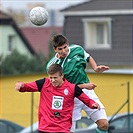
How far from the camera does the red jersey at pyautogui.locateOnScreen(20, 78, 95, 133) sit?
34.8 feet

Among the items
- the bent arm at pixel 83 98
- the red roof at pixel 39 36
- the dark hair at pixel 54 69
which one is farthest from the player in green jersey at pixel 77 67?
the red roof at pixel 39 36

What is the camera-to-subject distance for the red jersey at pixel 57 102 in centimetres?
1059

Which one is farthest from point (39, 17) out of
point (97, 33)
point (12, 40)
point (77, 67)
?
point (12, 40)

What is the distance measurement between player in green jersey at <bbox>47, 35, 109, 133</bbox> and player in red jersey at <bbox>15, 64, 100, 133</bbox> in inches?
10.7

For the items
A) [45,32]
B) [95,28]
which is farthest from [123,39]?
[45,32]

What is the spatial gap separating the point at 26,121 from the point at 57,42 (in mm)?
7067

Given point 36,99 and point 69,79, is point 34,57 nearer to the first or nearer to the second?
point 36,99

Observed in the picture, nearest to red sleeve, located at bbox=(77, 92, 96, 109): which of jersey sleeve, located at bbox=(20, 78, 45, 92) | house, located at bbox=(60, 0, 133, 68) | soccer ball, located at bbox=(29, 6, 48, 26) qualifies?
jersey sleeve, located at bbox=(20, 78, 45, 92)

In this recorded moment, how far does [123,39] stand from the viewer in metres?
44.9

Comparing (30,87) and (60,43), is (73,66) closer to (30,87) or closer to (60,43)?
(60,43)

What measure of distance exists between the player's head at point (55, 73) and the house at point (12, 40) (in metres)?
40.4

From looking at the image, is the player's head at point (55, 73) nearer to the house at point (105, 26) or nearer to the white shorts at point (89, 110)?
the white shorts at point (89, 110)

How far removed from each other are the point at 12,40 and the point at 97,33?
20.6 ft

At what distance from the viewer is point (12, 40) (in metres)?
53.4
